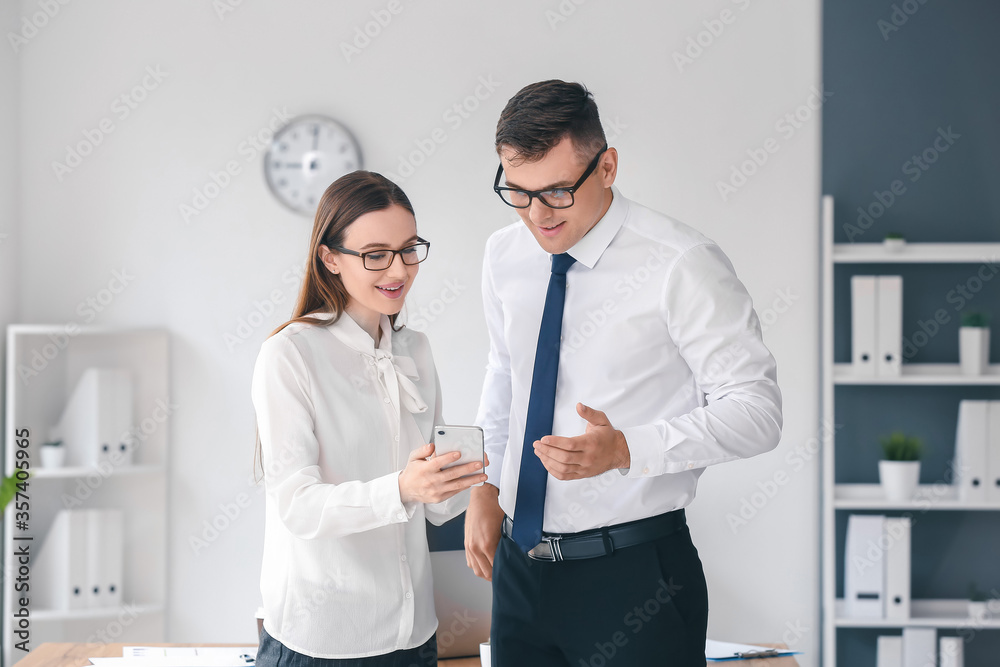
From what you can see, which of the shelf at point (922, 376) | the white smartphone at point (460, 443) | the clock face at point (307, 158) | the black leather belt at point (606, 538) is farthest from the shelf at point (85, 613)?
the shelf at point (922, 376)

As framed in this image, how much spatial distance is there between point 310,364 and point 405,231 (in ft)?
0.96

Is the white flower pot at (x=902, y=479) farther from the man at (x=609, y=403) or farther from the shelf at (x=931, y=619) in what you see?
the man at (x=609, y=403)

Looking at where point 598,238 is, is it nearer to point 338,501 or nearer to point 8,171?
point 338,501

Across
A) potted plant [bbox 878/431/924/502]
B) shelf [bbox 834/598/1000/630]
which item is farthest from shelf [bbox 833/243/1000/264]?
shelf [bbox 834/598/1000/630]

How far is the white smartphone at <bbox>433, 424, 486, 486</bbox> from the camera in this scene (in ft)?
4.32

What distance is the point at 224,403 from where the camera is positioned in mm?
3439

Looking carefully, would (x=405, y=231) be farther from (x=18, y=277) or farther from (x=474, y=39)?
(x=18, y=277)

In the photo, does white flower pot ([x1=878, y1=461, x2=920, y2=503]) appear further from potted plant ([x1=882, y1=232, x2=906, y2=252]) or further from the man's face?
the man's face

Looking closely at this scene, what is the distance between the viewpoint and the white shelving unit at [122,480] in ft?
11.0

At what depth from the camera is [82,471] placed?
3.17 metres

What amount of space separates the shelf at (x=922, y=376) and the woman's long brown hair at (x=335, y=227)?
2.28m

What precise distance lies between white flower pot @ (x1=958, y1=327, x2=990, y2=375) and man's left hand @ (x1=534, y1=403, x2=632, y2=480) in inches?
94.5

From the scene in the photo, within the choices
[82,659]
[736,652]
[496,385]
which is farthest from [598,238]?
[82,659]

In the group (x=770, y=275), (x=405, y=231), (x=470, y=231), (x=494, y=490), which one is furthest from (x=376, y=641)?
(x=770, y=275)
